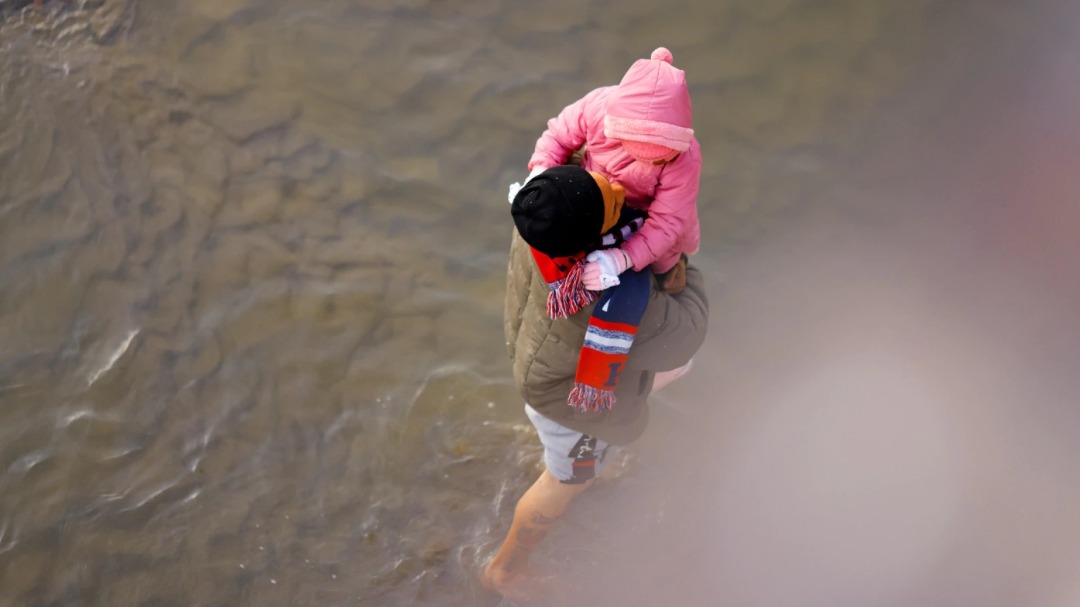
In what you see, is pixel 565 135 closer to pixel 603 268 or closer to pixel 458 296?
pixel 603 268

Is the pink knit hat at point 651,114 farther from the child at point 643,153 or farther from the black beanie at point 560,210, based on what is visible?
the black beanie at point 560,210

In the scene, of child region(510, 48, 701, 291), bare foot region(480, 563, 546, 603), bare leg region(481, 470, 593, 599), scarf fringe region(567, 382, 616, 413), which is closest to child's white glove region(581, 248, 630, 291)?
child region(510, 48, 701, 291)

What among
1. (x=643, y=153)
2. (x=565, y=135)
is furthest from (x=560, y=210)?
(x=565, y=135)

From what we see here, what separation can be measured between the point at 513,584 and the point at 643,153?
174cm

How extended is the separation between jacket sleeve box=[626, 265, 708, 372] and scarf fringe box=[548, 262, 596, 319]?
0.20 meters

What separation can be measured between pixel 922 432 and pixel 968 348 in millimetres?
451

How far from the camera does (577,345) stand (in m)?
1.97

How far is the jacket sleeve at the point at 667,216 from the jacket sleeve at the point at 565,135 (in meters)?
0.25

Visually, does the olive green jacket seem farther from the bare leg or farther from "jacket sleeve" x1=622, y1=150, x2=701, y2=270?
the bare leg

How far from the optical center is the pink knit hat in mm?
1723

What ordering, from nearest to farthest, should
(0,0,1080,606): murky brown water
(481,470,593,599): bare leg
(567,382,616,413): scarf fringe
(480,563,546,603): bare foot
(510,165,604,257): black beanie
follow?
(510,165,604,257): black beanie
(567,382,616,413): scarf fringe
(481,470,593,599): bare leg
(480,563,546,603): bare foot
(0,0,1080,606): murky brown water

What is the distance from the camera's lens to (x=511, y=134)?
3750 millimetres

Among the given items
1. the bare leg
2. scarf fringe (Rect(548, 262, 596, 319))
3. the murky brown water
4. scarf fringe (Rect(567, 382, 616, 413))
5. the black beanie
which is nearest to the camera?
the black beanie

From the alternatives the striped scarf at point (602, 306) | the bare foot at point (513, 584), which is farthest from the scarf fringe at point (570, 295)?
the bare foot at point (513, 584)
